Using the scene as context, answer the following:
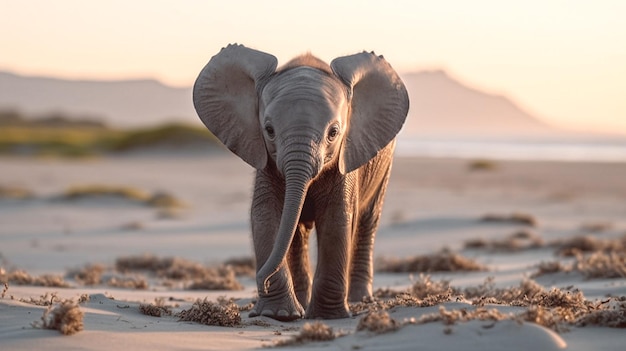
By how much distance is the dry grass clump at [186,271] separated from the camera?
13.0 m

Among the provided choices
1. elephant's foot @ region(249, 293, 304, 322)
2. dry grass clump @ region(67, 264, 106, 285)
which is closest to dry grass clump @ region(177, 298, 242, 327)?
elephant's foot @ region(249, 293, 304, 322)

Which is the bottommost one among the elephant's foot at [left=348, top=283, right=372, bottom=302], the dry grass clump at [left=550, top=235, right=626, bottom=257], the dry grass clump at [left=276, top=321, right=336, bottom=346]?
the dry grass clump at [left=276, top=321, right=336, bottom=346]

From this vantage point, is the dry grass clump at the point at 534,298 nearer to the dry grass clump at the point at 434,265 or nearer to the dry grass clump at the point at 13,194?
the dry grass clump at the point at 434,265

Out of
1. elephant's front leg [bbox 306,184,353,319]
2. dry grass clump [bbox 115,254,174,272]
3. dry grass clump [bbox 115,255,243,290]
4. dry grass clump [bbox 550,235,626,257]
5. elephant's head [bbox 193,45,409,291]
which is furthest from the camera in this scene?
dry grass clump [bbox 550,235,626,257]

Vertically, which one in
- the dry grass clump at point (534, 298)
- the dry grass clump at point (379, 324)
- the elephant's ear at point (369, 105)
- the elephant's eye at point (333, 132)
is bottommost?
the dry grass clump at point (379, 324)

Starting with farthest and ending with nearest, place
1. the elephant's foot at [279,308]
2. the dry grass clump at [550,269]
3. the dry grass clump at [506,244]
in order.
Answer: the dry grass clump at [506,244] < the dry grass clump at [550,269] < the elephant's foot at [279,308]

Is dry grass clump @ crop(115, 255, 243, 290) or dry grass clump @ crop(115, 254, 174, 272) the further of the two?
dry grass clump @ crop(115, 254, 174, 272)

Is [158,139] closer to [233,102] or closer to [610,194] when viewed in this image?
[610,194]

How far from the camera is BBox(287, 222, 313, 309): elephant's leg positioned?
10578 mm

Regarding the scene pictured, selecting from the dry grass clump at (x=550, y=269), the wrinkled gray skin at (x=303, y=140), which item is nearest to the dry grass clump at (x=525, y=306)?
the wrinkled gray skin at (x=303, y=140)

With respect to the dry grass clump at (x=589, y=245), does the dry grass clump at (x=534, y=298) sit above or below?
below

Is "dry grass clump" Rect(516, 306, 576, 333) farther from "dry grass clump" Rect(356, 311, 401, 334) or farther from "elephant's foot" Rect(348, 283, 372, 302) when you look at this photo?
"elephant's foot" Rect(348, 283, 372, 302)

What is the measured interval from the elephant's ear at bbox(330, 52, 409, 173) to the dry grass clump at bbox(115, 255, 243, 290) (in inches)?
139

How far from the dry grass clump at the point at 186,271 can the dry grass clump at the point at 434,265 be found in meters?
2.11
